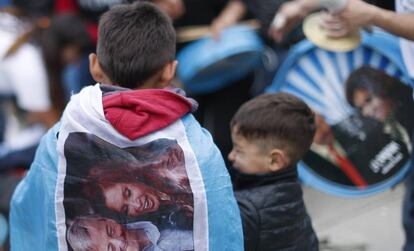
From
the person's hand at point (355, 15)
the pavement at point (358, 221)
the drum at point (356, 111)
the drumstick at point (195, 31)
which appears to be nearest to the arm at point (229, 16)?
the drumstick at point (195, 31)

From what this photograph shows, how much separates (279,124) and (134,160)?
23.1 inches

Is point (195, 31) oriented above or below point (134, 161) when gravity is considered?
below

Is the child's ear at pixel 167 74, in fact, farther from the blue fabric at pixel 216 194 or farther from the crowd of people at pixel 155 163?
the blue fabric at pixel 216 194

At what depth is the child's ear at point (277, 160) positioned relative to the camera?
2635 millimetres

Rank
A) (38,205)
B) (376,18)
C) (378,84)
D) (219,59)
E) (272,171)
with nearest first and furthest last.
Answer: (38,205) → (272,171) → (376,18) → (378,84) → (219,59)

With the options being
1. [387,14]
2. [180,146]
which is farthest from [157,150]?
[387,14]

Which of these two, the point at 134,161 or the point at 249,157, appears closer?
the point at 134,161

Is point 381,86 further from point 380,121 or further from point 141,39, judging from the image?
point 141,39

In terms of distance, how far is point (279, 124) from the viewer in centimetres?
264

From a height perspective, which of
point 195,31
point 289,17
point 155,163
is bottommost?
point 195,31

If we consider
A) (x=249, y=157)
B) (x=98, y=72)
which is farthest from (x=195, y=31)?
(x=98, y=72)

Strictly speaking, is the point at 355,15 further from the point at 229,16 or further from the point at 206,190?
the point at 229,16

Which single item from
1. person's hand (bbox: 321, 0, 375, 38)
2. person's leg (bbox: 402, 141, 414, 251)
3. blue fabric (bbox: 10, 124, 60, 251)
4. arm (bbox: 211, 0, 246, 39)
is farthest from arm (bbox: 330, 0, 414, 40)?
arm (bbox: 211, 0, 246, 39)

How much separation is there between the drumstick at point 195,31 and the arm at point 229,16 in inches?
1.8
